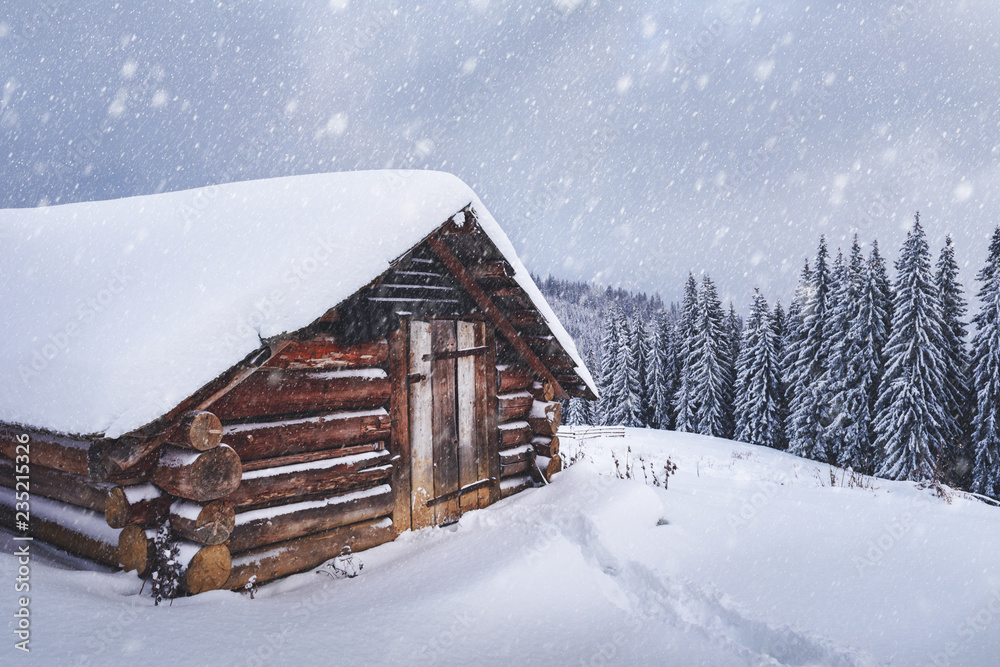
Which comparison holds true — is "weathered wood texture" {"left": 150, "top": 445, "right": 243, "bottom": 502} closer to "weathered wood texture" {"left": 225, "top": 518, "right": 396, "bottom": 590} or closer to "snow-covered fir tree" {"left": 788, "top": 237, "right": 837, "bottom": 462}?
"weathered wood texture" {"left": 225, "top": 518, "right": 396, "bottom": 590}

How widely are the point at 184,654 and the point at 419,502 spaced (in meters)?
3.71

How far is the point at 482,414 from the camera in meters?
7.95

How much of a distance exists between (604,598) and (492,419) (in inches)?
140

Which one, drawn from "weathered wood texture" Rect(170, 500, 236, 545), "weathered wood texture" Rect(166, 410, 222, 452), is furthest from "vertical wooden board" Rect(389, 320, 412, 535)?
"weathered wood texture" Rect(166, 410, 222, 452)

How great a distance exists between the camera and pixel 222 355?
173 inches

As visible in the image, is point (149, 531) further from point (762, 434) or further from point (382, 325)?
point (762, 434)

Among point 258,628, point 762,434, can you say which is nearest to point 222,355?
point 258,628

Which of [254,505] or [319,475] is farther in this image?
[319,475]

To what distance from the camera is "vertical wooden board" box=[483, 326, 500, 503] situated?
26.3 feet

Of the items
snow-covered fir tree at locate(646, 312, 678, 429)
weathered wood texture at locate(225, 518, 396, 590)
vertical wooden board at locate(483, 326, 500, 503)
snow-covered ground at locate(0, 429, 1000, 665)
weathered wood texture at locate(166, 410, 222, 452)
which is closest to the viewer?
snow-covered ground at locate(0, 429, 1000, 665)

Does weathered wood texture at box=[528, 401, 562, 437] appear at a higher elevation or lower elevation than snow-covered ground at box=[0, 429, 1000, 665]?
higher

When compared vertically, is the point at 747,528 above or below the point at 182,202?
below

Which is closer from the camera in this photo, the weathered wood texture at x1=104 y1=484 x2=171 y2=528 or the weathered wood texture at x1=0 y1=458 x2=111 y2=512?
the weathered wood texture at x1=104 y1=484 x2=171 y2=528

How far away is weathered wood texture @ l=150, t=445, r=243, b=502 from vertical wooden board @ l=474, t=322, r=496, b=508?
146 inches
